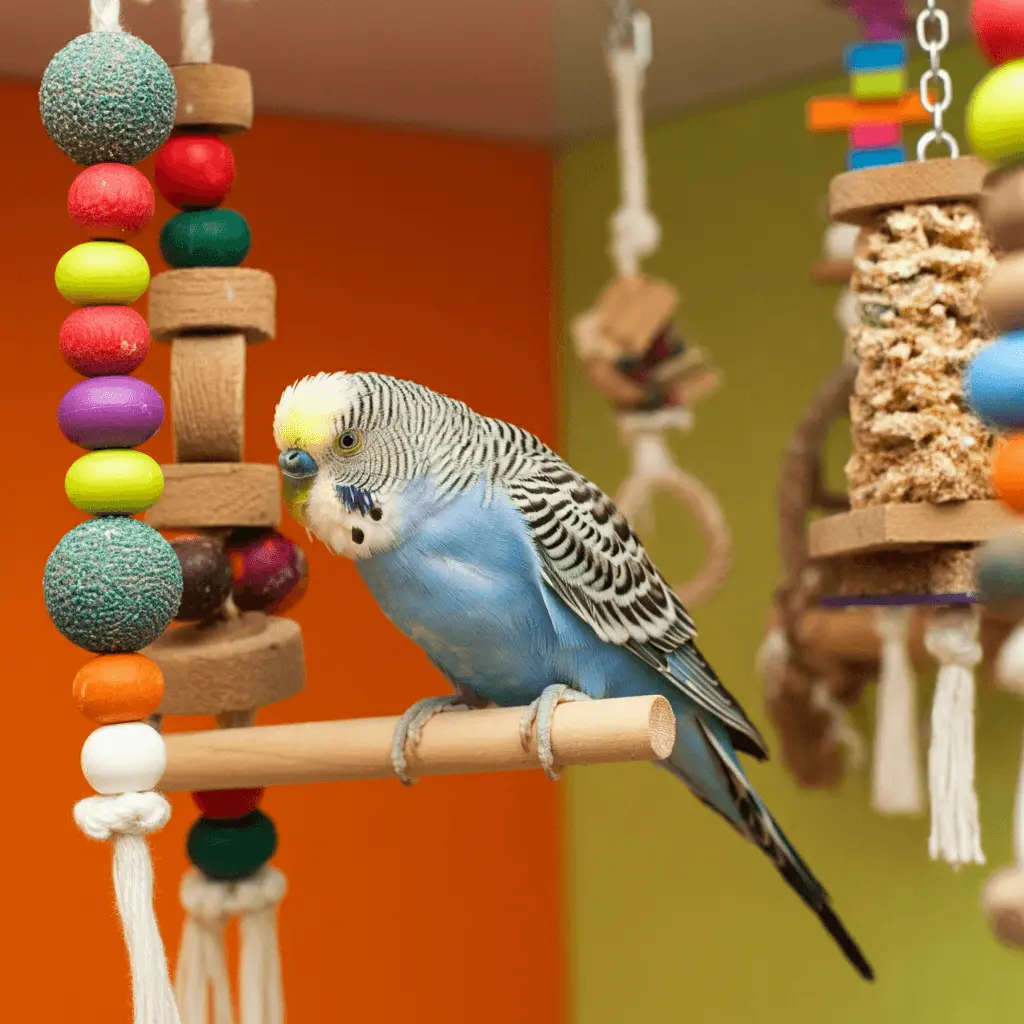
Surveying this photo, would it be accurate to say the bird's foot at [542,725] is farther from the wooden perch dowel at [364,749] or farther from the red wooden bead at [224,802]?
the red wooden bead at [224,802]

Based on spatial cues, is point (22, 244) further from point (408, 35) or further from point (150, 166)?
point (408, 35)

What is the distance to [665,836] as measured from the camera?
7.07 ft

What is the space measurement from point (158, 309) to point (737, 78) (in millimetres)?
980

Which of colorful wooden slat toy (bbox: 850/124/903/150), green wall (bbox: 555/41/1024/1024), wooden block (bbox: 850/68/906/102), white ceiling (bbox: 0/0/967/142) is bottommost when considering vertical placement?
green wall (bbox: 555/41/1024/1024)

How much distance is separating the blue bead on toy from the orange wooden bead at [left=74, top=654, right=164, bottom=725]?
50 centimetres

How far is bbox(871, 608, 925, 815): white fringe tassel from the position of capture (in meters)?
1.38

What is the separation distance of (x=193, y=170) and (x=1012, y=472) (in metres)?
0.72

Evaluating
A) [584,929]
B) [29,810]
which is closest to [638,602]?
[29,810]

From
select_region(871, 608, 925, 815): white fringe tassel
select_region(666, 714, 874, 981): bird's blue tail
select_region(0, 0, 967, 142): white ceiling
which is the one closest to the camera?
select_region(666, 714, 874, 981): bird's blue tail

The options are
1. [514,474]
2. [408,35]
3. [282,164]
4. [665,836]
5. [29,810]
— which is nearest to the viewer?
[514,474]

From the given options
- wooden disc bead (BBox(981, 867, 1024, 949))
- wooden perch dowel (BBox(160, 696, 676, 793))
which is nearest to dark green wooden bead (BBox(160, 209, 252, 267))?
wooden perch dowel (BBox(160, 696, 676, 793))

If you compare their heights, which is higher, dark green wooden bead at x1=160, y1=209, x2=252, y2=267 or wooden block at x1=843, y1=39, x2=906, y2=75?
wooden block at x1=843, y1=39, x2=906, y2=75

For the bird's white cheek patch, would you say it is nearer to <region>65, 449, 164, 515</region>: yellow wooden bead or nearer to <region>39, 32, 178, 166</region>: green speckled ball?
<region>65, 449, 164, 515</region>: yellow wooden bead

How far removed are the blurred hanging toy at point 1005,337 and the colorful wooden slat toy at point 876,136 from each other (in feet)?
1.89
